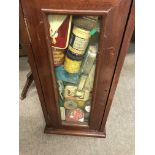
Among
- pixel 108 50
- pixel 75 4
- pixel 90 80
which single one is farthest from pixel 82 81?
pixel 75 4

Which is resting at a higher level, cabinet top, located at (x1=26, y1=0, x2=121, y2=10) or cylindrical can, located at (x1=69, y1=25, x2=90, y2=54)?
cabinet top, located at (x1=26, y1=0, x2=121, y2=10)

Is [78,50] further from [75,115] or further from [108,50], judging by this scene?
[75,115]

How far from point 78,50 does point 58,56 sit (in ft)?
0.31

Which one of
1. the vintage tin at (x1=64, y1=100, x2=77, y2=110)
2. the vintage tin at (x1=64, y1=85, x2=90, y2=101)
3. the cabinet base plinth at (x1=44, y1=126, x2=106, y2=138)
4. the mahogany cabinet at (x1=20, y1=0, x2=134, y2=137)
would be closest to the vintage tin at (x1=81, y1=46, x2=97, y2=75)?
the mahogany cabinet at (x1=20, y1=0, x2=134, y2=137)

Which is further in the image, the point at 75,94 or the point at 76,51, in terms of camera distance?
the point at 75,94

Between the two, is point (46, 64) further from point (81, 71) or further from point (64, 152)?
point (64, 152)

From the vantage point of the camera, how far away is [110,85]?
924 mm

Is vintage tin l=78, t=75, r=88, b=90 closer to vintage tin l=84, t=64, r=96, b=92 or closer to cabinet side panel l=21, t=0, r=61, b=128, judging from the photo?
vintage tin l=84, t=64, r=96, b=92

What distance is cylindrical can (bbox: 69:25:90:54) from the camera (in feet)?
2.46

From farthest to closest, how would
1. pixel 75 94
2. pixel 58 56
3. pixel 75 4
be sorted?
pixel 75 94
pixel 58 56
pixel 75 4

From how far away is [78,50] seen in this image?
2.69ft

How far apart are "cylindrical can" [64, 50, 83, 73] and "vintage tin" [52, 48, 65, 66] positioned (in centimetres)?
2

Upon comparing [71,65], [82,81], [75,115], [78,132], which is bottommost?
[78,132]

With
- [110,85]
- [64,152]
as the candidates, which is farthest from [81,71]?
[64,152]
